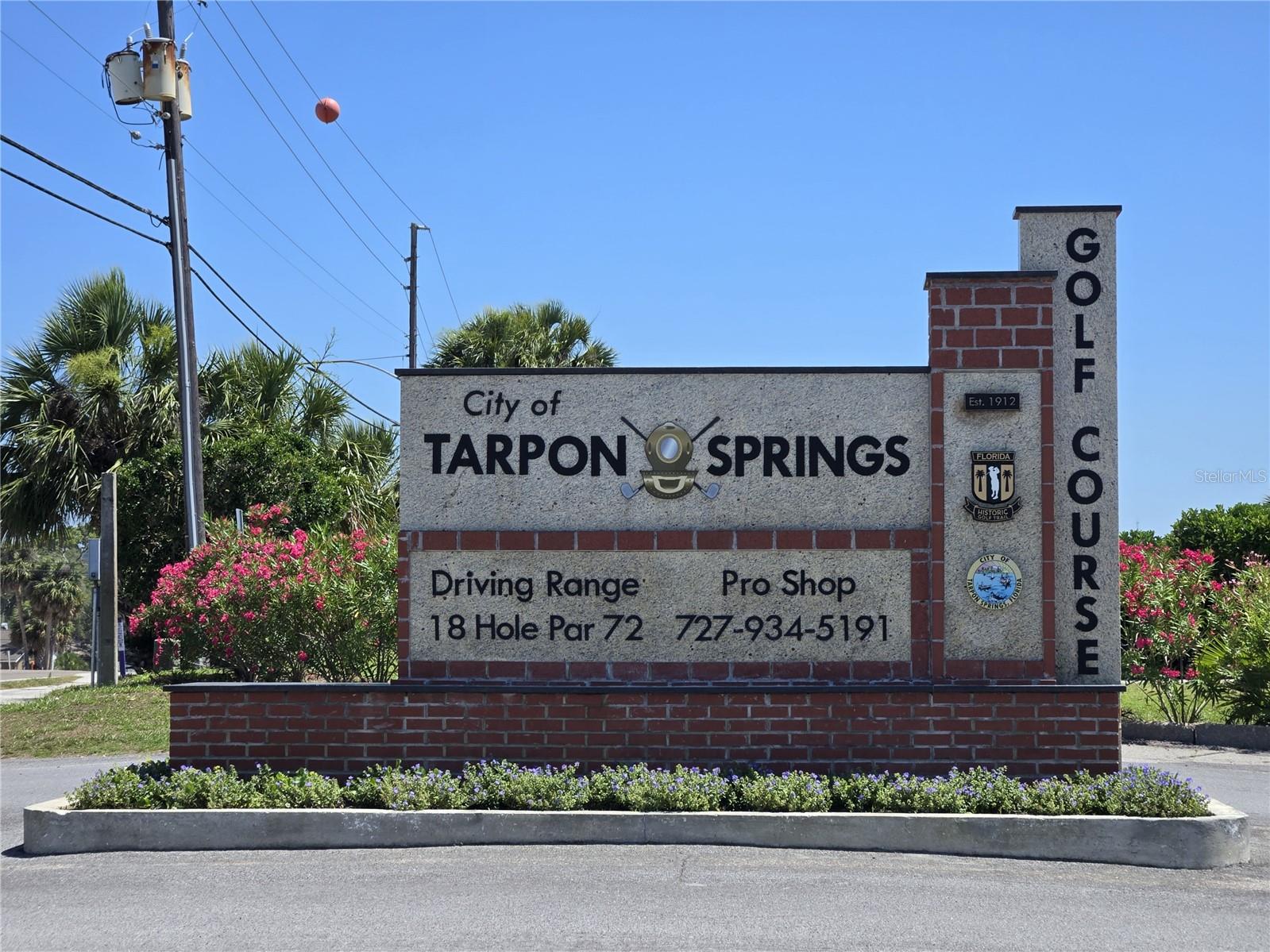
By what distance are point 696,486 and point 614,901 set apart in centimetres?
306

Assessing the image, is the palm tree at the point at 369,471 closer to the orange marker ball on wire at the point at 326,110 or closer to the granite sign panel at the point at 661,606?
the orange marker ball on wire at the point at 326,110

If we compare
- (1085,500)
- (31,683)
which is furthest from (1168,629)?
(31,683)

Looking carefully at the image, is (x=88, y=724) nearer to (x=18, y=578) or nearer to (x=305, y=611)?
(x=305, y=611)

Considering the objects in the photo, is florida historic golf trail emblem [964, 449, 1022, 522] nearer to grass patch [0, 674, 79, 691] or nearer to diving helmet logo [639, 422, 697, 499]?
diving helmet logo [639, 422, 697, 499]

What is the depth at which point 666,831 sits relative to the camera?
7.92 meters

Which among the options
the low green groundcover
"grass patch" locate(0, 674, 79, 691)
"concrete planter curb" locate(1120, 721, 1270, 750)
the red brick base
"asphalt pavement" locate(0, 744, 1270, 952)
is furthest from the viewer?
"grass patch" locate(0, 674, 79, 691)

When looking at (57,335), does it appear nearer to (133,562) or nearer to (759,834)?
(133,562)

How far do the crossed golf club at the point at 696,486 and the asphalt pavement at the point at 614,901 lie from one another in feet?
7.71

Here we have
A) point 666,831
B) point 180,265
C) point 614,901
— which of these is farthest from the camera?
point 180,265

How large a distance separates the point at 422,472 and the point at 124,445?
15552 millimetres

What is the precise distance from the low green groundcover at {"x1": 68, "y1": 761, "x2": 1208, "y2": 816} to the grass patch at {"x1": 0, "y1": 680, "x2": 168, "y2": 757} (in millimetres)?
5494

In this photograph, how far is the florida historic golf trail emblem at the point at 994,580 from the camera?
8812mm

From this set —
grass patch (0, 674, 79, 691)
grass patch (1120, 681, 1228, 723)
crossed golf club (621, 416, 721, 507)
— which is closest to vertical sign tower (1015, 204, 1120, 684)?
crossed golf club (621, 416, 721, 507)

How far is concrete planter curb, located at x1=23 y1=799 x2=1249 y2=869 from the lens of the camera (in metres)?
7.73
